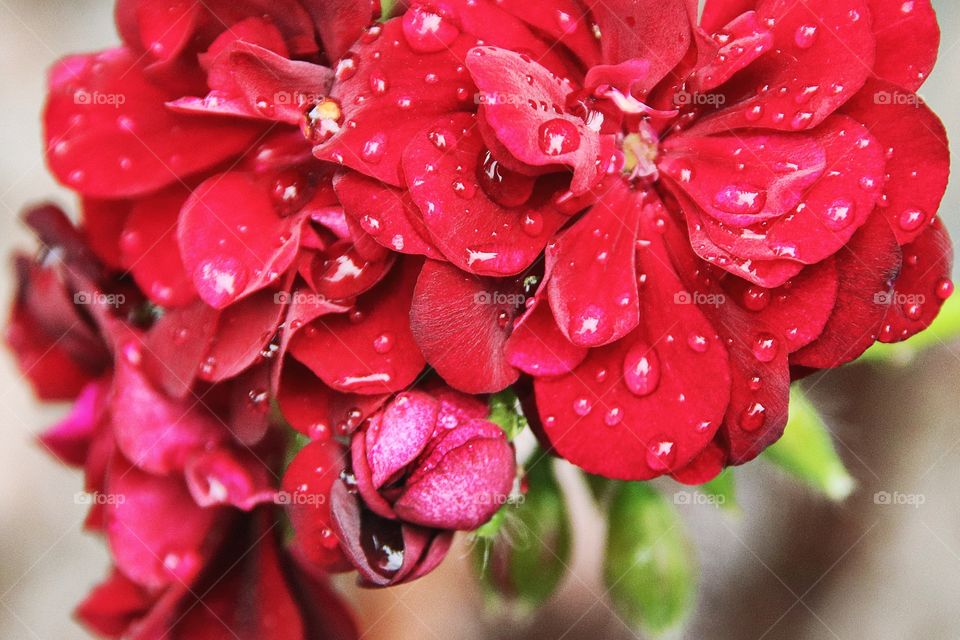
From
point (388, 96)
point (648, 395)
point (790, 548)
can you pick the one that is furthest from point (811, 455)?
point (388, 96)

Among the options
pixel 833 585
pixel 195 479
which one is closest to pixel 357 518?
pixel 195 479

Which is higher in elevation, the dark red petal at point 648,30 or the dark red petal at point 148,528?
the dark red petal at point 648,30

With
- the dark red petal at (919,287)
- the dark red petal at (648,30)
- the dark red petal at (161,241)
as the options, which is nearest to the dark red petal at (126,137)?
the dark red petal at (161,241)

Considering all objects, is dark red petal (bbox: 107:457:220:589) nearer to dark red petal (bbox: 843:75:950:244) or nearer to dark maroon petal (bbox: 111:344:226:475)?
dark maroon petal (bbox: 111:344:226:475)

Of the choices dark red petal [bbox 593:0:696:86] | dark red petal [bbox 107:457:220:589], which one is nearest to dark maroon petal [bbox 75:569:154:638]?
dark red petal [bbox 107:457:220:589]

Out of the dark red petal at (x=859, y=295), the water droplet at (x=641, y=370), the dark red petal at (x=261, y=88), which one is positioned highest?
the dark red petal at (x=261, y=88)

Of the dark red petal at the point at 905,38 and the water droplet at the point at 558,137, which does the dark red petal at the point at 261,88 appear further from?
the dark red petal at the point at 905,38

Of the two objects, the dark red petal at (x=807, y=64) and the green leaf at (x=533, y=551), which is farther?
the green leaf at (x=533, y=551)
